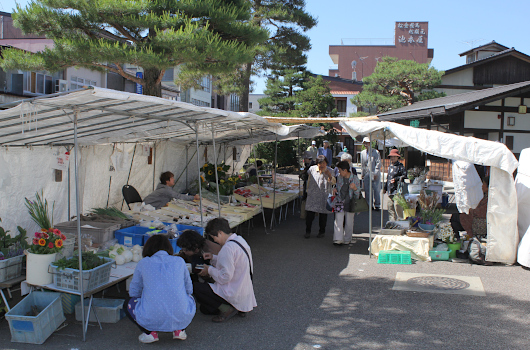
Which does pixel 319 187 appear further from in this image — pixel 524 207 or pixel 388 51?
pixel 388 51

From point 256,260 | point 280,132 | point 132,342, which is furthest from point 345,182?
point 132,342

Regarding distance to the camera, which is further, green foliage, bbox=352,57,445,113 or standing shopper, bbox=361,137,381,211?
green foliage, bbox=352,57,445,113

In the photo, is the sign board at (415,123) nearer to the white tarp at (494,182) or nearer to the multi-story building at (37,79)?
the multi-story building at (37,79)

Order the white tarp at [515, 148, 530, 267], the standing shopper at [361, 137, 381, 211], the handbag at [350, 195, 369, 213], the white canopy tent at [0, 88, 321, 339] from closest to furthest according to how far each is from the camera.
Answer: the white canopy tent at [0, 88, 321, 339]
the white tarp at [515, 148, 530, 267]
the handbag at [350, 195, 369, 213]
the standing shopper at [361, 137, 381, 211]

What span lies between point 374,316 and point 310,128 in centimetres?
629

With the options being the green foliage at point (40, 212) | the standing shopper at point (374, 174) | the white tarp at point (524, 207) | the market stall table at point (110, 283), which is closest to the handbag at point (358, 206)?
the white tarp at point (524, 207)

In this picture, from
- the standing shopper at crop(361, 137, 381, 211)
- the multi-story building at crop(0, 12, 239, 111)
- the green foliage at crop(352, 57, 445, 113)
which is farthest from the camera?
the green foliage at crop(352, 57, 445, 113)

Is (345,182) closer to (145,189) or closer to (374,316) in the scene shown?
(374,316)

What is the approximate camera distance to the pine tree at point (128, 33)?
8922mm

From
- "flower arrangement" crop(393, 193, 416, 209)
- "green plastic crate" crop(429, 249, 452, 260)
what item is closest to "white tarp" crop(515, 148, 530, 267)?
"green plastic crate" crop(429, 249, 452, 260)

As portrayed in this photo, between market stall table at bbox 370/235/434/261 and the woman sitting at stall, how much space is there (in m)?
4.27

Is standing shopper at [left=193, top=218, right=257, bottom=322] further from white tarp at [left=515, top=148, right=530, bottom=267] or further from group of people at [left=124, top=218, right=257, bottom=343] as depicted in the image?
white tarp at [left=515, top=148, right=530, bottom=267]

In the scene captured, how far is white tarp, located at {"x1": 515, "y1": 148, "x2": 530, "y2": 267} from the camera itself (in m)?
6.52

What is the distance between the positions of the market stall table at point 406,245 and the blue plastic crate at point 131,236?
368 centimetres
